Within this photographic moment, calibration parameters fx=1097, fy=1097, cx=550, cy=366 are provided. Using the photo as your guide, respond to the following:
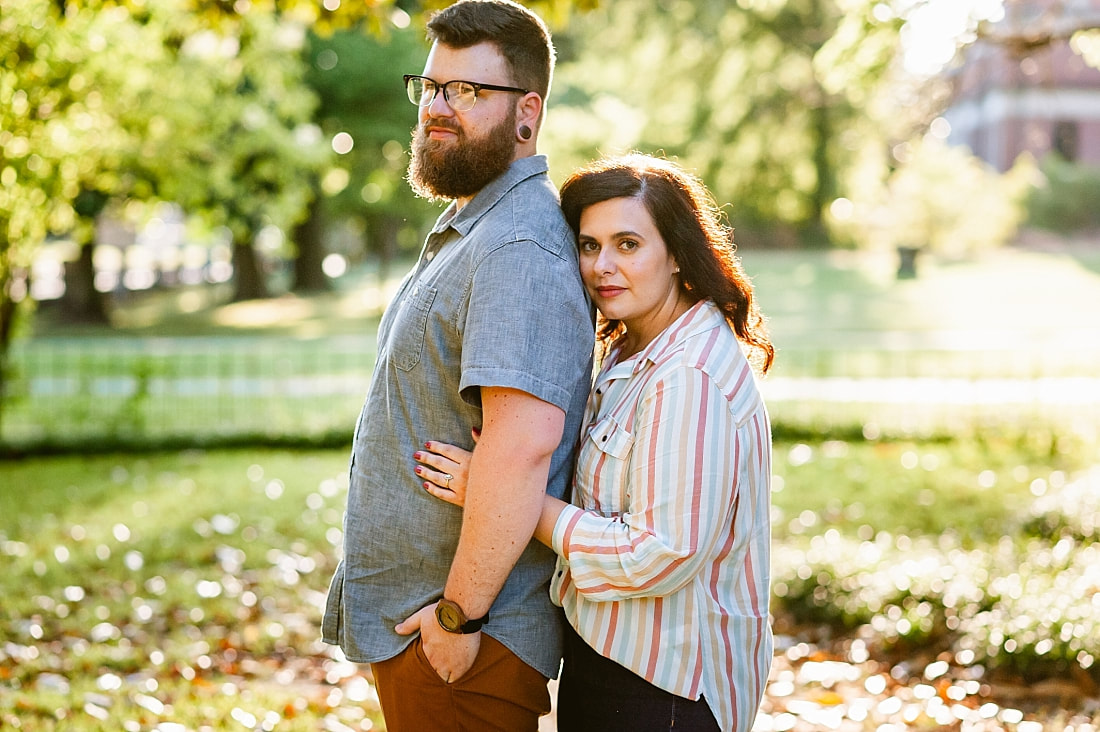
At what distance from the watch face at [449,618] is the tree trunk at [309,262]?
36.6 m

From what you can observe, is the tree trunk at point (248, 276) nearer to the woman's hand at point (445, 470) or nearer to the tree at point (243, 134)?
the tree at point (243, 134)

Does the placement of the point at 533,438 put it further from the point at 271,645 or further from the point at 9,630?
the point at 9,630

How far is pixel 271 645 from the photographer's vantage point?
632 centimetres

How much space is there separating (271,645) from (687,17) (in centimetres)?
2297

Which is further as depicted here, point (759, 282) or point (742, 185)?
point (759, 282)

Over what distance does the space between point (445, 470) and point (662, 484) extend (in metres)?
0.49

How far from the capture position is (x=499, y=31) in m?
2.55

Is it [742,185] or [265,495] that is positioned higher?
[742,185]

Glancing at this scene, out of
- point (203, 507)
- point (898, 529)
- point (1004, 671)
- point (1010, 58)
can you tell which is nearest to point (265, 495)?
point (203, 507)

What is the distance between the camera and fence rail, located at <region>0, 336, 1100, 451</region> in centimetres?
1287

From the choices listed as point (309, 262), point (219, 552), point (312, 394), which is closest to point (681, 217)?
point (219, 552)

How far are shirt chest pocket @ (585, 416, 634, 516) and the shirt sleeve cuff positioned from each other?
0.27ft

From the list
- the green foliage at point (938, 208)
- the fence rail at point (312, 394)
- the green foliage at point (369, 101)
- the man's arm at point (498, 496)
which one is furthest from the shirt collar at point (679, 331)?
the green foliage at point (938, 208)

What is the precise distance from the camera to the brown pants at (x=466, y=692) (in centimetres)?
251
